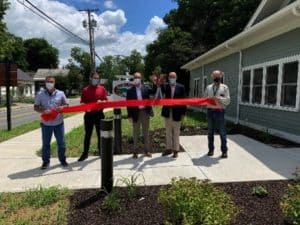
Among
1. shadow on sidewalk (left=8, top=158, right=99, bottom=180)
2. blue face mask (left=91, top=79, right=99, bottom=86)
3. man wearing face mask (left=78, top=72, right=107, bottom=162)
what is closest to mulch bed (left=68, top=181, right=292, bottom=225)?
shadow on sidewalk (left=8, top=158, right=99, bottom=180)

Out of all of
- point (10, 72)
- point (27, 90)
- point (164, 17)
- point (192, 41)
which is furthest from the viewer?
point (27, 90)

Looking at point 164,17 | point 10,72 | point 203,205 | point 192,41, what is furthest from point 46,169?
point 164,17

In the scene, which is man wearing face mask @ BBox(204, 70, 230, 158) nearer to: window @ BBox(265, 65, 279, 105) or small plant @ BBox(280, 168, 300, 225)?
small plant @ BBox(280, 168, 300, 225)

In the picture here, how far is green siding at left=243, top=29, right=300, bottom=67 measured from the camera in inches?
430

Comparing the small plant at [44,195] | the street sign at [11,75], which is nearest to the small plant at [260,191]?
the small plant at [44,195]

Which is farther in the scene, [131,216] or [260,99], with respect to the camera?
[260,99]

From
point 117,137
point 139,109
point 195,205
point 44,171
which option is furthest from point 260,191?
point 117,137

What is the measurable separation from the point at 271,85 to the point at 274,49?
3.47 ft

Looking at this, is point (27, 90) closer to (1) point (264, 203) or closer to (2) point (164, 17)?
(2) point (164, 17)

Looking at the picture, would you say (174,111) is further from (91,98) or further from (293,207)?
(293,207)

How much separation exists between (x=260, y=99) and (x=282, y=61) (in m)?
2.35

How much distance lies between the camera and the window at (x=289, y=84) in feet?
35.7

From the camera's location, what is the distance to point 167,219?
5.00 meters

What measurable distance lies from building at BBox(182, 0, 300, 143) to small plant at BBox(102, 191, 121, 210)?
6323 millimetres
